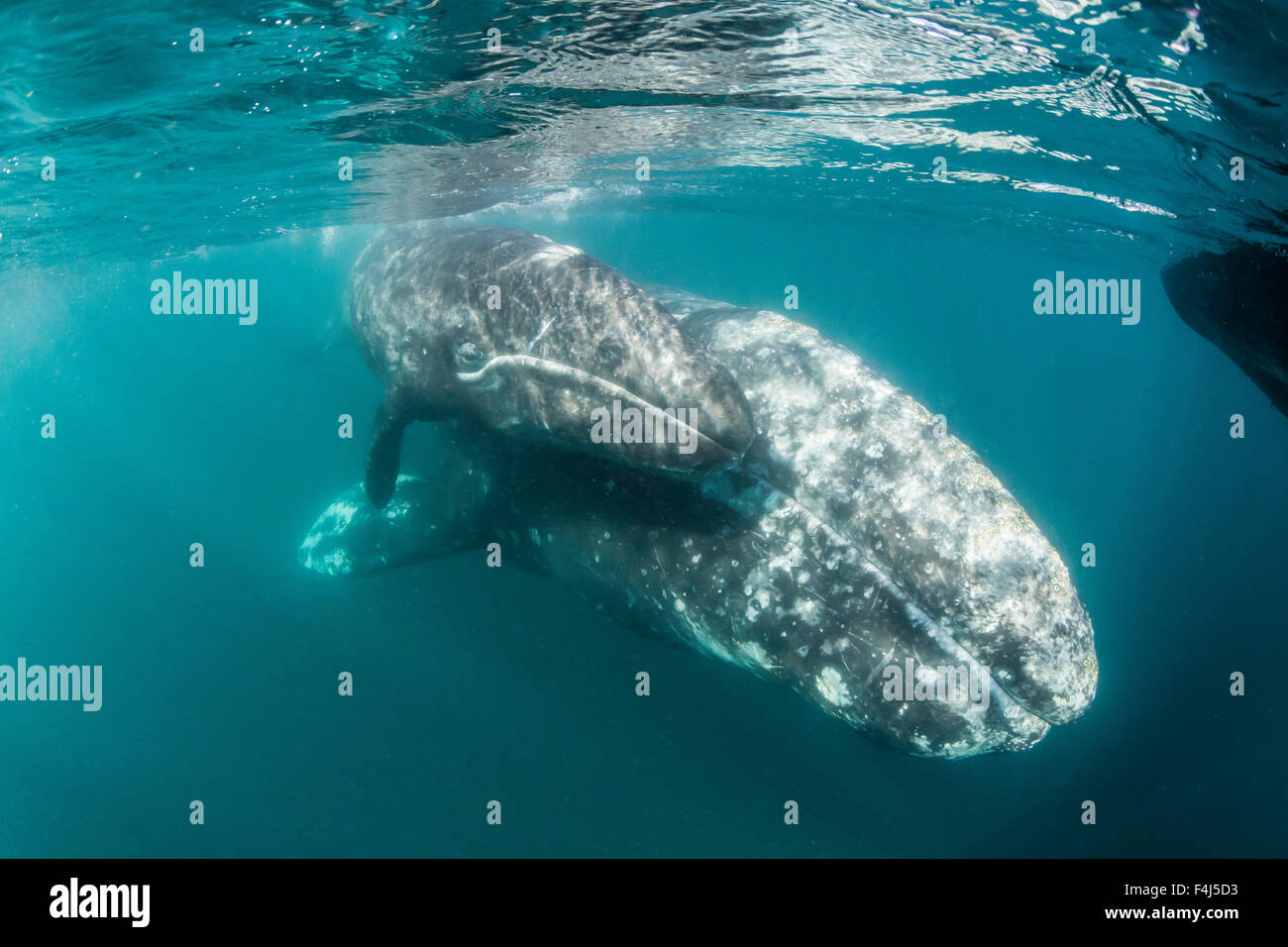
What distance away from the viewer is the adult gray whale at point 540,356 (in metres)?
5.53

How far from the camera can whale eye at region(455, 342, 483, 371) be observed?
6.97 meters

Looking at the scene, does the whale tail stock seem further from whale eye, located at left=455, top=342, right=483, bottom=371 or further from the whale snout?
whale eye, located at left=455, top=342, right=483, bottom=371

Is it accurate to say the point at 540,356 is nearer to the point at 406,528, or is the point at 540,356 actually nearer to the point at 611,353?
the point at 611,353

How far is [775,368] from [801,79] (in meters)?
6.67

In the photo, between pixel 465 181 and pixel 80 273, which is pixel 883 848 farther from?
pixel 80 273

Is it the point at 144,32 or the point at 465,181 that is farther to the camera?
the point at 465,181

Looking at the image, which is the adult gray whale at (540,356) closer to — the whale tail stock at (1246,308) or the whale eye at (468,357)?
the whale eye at (468,357)

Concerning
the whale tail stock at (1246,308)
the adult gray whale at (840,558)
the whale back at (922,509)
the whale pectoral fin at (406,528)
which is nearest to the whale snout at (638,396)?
the adult gray whale at (840,558)

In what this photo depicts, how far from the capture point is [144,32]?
8172 mm

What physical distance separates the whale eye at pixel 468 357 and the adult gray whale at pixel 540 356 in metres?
0.02

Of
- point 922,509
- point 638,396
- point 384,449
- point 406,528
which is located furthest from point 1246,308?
point 406,528

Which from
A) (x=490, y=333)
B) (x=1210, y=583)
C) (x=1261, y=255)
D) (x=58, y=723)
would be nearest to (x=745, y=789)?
(x=490, y=333)

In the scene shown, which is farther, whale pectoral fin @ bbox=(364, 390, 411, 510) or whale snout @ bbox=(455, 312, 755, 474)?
whale pectoral fin @ bbox=(364, 390, 411, 510)

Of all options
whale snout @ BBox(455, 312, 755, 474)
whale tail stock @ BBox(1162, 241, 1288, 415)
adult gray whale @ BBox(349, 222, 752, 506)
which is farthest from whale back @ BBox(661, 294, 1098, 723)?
whale tail stock @ BBox(1162, 241, 1288, 415)
